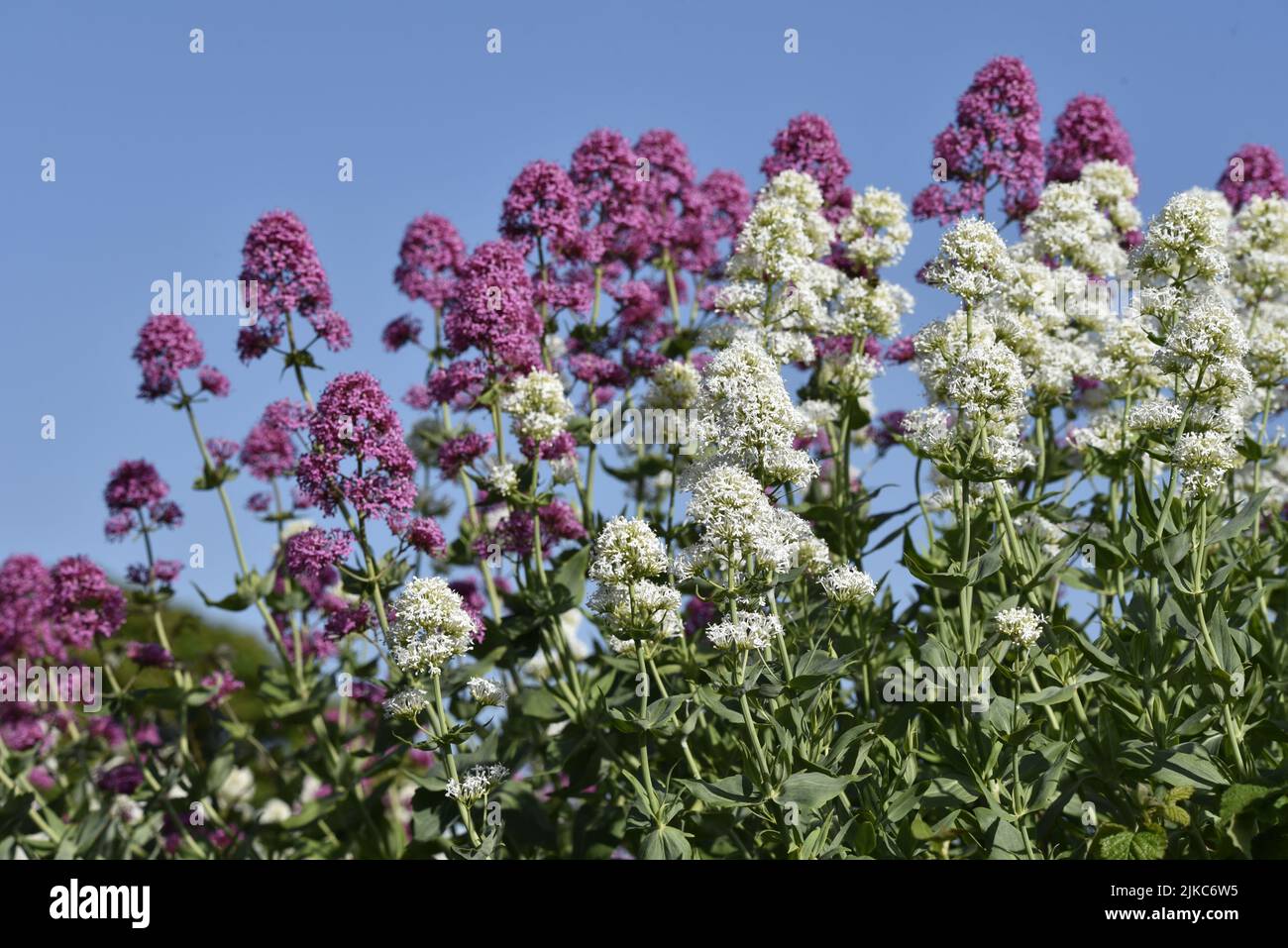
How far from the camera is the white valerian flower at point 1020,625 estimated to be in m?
7.00

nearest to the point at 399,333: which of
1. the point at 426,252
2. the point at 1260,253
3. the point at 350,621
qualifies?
the point at 426,252

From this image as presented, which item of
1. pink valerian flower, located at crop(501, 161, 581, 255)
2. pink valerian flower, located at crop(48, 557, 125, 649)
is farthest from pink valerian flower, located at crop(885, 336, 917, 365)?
pink valerian flower, located at crop(48, 557, 125, 649)

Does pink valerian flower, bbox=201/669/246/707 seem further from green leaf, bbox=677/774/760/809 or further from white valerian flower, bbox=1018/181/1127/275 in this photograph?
white valerian flower, bbox=1018/181/1127/275

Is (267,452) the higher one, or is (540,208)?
(540,208)

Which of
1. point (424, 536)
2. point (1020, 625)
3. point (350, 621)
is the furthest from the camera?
point (350, 621)

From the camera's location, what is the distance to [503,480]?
8906 millimetres

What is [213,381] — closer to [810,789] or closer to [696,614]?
[696,614]

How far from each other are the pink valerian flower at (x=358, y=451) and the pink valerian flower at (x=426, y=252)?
3.94 metres

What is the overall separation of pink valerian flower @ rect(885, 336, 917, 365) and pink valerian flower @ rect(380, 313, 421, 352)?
153 inches

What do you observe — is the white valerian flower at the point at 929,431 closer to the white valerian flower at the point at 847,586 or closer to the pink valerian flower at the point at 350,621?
the white valerian flower at the point at 847,586

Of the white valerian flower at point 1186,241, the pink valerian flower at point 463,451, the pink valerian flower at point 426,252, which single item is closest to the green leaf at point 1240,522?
the white valerian flower at point 1186,241

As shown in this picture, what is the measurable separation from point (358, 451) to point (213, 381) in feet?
11.4
